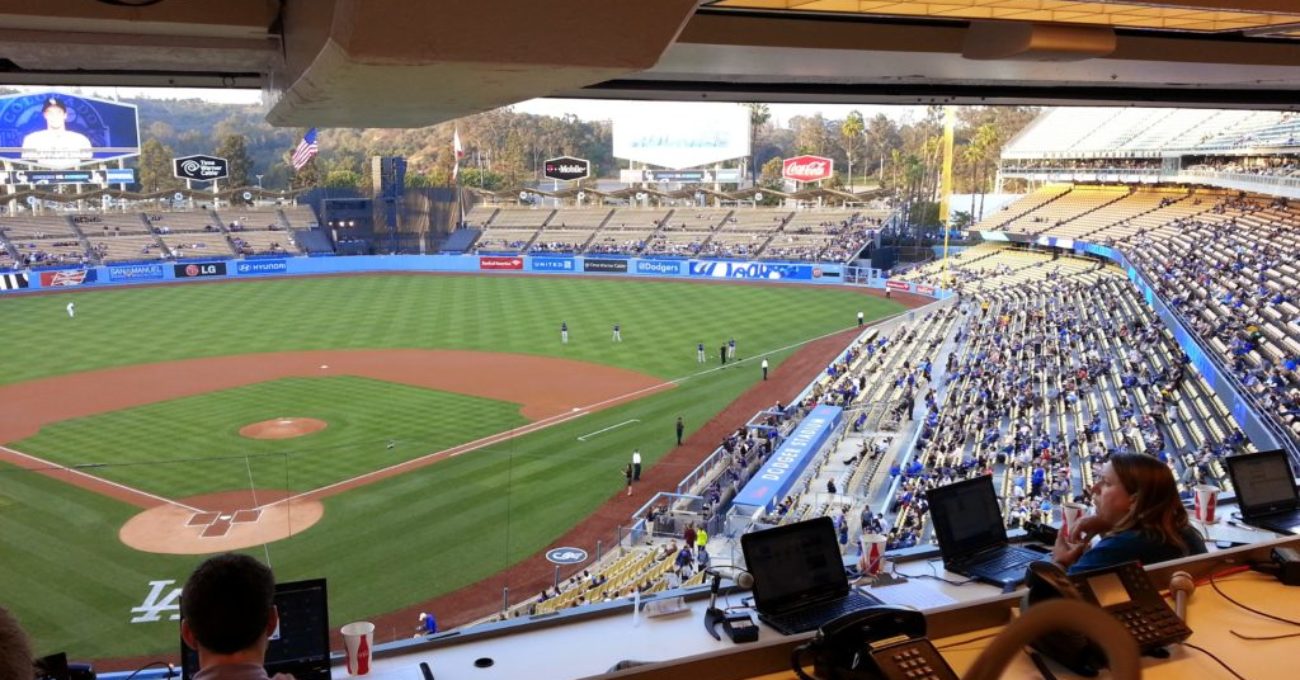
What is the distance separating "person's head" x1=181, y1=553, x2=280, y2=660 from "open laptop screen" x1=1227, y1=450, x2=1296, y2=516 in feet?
17.0

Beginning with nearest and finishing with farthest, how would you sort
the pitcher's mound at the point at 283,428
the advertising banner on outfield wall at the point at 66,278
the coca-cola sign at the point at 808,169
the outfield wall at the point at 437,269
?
1. the pitcher's mound at the point at 283,428
2. the advertising banner on outfield wall at the point at 66,278
3. the outfield wall at the point at 437,269
4. the coca-cola sign at the point at 808,169

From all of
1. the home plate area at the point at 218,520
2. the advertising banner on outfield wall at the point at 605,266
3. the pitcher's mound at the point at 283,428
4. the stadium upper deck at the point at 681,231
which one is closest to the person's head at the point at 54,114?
the stadium upper deck at the point at 681,231

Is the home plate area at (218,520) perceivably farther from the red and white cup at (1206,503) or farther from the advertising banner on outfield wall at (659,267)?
the advertising banner on outfield wall at (659,267)

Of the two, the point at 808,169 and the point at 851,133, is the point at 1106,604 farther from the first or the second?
the point at 851,133

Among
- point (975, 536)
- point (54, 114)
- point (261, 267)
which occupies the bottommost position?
point (261, 267)

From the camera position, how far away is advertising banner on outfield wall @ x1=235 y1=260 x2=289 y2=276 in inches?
1933

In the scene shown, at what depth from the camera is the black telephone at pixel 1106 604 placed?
9.34ft

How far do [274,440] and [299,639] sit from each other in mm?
16220

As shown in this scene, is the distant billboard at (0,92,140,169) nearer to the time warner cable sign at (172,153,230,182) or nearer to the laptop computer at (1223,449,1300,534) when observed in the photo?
the time warner cable sign at (172,153,230,182)

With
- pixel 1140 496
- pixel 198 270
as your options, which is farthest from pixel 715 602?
pixel 198 270

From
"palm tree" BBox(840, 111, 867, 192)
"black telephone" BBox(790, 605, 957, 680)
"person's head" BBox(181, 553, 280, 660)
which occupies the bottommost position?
"black telephone" BBox(790, 605, 957, 680)

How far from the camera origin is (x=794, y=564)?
371 centimetres

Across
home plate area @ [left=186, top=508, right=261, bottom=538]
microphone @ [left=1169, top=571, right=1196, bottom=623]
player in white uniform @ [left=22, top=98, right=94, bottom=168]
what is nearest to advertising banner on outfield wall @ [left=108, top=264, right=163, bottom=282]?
player in white uniform @ [left=22, top=98, right=94, bottom=168]

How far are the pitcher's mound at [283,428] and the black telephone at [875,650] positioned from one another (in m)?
17.8
